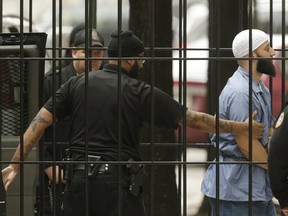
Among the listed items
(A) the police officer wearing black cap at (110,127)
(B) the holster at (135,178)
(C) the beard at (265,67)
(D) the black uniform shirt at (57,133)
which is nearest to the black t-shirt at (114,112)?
(A) the police officer wearing black cap at (110,127)

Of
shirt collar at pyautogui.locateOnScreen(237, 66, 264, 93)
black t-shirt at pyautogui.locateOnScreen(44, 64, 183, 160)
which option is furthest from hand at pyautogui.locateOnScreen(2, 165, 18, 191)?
shirt collar at pyautogui.locateOnScreen(237, 66, 264, 93)

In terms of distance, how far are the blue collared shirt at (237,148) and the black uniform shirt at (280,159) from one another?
32.2 inches

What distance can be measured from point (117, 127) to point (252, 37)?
3.31 feet

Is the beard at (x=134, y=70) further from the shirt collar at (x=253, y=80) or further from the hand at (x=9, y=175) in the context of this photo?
the hand at (x=9, y=175)

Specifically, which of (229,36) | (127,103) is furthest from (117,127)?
(229,36)

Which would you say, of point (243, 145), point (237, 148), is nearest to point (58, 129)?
point (237, 148)

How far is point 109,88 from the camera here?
7258 millimetres

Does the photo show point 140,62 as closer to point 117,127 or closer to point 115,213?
point 117,127

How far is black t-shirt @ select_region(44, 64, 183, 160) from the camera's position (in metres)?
7.17

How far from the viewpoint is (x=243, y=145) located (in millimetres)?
7203

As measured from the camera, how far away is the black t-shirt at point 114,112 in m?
7.17

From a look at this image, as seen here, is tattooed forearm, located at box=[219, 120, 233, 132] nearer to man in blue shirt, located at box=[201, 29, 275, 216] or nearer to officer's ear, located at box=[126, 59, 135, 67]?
man in blue shirt, located at box=[201, 29, 275, 216]

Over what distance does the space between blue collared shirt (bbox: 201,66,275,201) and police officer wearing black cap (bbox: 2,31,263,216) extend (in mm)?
212

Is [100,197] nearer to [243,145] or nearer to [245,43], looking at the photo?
[243,145]
